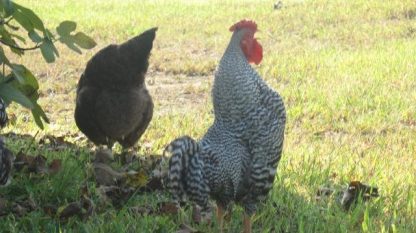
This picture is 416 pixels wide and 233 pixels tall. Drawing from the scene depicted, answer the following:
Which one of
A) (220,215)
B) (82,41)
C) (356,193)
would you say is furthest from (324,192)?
(82,41)

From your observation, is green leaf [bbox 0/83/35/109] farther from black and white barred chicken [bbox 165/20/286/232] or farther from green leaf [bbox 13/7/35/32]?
black and white barred chicken [bbox 165/20/286/232]

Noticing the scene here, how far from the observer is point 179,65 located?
9.88 m

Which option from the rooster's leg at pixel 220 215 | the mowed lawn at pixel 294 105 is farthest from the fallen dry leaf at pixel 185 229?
the rooster's leg at pixel 220 215

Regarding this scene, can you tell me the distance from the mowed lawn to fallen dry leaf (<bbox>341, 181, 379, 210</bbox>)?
0.26ft

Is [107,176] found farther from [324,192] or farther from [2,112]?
[324,192]

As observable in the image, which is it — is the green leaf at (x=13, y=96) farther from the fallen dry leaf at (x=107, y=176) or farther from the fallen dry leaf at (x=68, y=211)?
the fallen dry leaf at (x=107, y=176)

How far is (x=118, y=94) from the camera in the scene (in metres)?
5.32

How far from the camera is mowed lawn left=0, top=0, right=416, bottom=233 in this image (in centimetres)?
390

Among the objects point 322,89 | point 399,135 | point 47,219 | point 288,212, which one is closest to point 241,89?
point 288,212

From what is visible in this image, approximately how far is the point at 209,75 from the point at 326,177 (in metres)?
5.00

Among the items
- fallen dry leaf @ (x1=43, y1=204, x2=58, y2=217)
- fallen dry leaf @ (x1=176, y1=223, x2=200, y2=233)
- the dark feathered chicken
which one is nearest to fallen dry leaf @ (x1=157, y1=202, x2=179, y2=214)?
fallen dry leaf @ (x1=176, y1=223, x2=200, y2=233)

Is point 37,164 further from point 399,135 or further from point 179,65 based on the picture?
point 179,65

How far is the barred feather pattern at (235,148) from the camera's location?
3.37 m

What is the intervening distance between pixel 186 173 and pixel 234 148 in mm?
305
